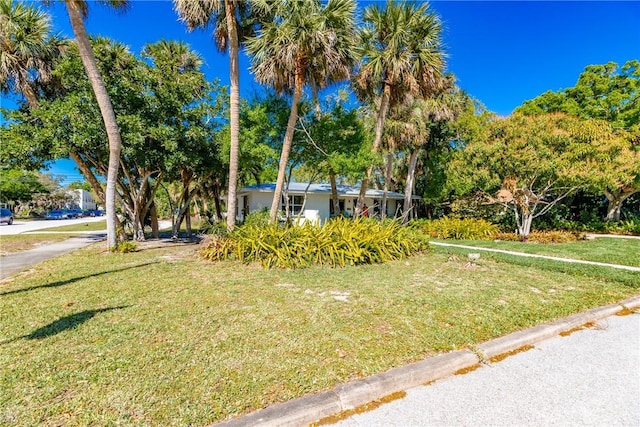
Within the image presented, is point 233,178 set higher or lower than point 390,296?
higher

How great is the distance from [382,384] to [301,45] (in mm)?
9628

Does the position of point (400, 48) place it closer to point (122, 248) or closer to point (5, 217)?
point (122, 248)

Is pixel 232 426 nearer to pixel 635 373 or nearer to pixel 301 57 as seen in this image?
pixel 635 373

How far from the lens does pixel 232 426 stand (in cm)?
219

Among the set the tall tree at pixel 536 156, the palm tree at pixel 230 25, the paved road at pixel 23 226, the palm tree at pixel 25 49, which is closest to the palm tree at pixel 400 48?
the tall tree at pixel 536 156

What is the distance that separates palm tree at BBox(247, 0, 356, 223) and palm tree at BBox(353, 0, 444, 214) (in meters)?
1.73

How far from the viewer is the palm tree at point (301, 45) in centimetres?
952

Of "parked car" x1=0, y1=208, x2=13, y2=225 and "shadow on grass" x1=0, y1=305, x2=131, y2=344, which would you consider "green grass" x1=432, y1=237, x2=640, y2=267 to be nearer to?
"shadow on grass" x1=0, y1=305, x2=131, y2=344

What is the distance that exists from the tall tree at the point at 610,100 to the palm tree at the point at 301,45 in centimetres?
1345

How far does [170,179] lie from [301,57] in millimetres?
7842

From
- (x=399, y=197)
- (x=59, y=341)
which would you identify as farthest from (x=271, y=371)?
(x=399, y=197)

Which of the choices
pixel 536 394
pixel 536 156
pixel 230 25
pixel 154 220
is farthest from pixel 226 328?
pixel 154 220

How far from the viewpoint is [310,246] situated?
26.7 ft

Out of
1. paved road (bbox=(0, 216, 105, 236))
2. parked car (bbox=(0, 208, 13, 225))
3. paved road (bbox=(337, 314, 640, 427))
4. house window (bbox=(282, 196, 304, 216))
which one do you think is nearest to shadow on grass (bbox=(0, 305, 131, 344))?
paved road (bbox=(337, 314, 640, 427))
